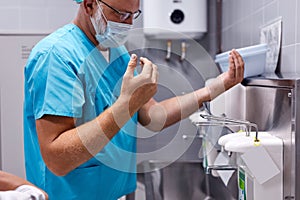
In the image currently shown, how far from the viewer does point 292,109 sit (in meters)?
1.11

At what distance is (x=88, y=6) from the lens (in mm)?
1387

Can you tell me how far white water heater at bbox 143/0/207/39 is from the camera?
8.10 feet

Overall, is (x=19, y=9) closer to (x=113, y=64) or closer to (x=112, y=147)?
(x=113, y=64)

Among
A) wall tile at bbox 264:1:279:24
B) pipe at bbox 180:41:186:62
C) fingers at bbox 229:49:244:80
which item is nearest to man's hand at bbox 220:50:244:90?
fingers at bbox 229:49:244:80

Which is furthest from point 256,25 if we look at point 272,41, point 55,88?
point 55,88

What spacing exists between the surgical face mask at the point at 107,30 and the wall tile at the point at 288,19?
489mm

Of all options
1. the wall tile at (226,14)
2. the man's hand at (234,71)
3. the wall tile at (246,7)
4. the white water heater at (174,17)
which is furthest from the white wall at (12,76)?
the man's hand at (234,71)

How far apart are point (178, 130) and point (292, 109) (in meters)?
0.70

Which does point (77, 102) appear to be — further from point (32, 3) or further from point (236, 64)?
point (32, 3)

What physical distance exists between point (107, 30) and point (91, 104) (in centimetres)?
25

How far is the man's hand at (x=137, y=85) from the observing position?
112 cm

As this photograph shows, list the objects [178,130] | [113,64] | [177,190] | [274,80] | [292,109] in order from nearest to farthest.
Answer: [292,109], [274,80], [113,64], [178,130], [177,190]

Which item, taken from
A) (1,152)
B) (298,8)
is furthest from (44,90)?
(1,152)

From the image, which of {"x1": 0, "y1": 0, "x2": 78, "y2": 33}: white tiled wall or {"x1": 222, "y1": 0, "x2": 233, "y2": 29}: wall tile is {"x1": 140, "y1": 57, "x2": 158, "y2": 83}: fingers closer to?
{"x1": 222, "y1": 0, "x2": 233, "y2": 29}: wall tile
